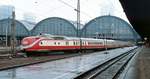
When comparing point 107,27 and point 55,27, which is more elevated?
point 55,27

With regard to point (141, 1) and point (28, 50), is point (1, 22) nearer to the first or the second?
point (28, 50)

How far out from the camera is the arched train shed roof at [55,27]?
6526 inches

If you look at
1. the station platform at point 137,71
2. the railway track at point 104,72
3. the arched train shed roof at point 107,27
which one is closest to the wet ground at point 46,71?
the railway track at point 104,72

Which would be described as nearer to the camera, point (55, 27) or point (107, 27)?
point (107, 27)

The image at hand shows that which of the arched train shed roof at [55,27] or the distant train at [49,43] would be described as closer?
the distant train at [49,43]

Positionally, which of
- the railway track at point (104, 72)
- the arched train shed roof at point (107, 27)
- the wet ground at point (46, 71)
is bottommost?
the railway track at point (104, 72)

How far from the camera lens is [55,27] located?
6575 inches

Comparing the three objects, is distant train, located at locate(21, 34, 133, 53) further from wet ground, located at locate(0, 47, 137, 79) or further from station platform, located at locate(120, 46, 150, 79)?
station platform, located at locate(120, 46, 150, 79)

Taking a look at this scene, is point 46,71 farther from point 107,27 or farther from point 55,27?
point 107,27

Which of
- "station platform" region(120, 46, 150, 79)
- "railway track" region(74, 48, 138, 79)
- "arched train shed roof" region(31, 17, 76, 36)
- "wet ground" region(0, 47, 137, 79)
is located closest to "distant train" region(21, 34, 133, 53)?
"railway track" region(74, 48, 138, 79)

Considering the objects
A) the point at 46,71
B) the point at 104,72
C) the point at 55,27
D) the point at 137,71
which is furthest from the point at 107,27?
the point at 46,71

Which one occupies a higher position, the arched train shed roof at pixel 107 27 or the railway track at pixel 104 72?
the arched train shed roof at pixel 107 27

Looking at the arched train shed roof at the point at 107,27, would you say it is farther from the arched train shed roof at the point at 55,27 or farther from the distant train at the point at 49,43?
the distant train at the point at 49,43

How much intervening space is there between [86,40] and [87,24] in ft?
303
